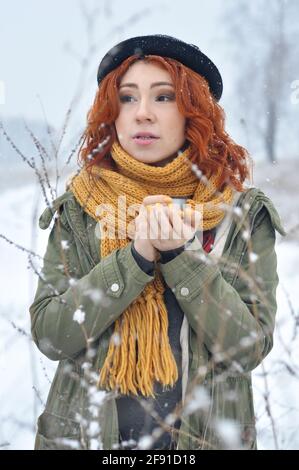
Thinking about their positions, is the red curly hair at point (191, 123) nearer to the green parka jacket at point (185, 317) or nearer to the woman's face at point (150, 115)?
the woman's face at point (150, 115)

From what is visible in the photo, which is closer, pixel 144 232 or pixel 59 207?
pixel 144 232

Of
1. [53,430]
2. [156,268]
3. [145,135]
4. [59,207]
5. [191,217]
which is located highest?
[145,135]

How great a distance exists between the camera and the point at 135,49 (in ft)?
5.79

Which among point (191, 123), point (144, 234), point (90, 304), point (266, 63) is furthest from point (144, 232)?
point (266, 63)

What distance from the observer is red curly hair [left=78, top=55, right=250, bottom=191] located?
5.72ft

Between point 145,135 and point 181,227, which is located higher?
point 145,135

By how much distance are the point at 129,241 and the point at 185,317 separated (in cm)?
29

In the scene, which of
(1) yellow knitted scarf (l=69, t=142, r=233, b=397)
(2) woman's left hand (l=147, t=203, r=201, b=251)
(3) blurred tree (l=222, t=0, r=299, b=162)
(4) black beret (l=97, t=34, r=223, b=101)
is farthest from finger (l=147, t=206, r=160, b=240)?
(3) blurred tree (l=222, t=0, r=299, b=162)

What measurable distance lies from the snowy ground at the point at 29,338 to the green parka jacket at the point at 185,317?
7cm

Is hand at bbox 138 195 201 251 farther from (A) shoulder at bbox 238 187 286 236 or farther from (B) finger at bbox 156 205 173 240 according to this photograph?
(A) shoulder at bbox 238 187 286 236

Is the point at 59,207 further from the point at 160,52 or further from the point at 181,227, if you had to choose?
the point at 160,52

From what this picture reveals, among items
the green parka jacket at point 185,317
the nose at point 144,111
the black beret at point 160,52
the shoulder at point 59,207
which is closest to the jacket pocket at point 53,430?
the green parka jacket at point 185,317

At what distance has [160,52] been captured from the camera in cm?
175
